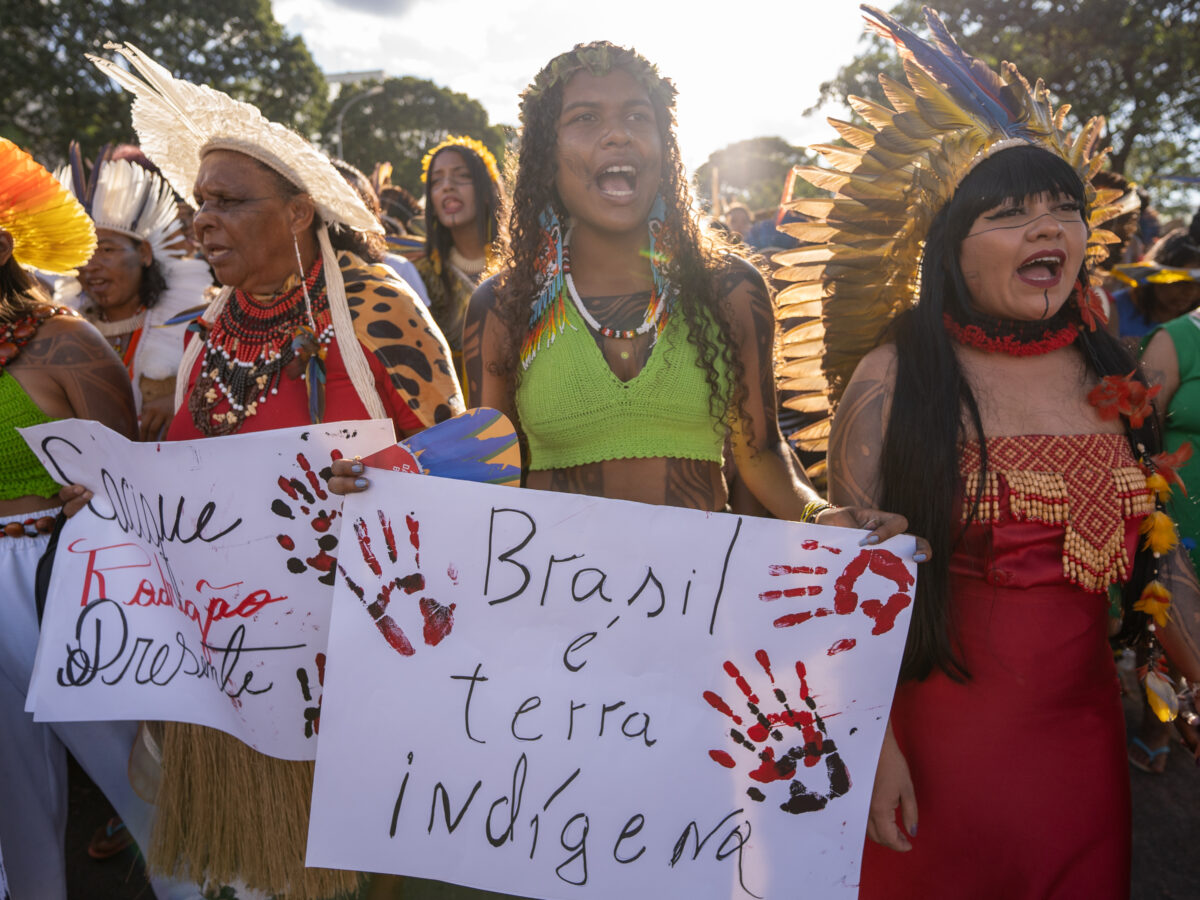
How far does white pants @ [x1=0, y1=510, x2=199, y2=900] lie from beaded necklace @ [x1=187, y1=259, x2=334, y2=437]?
31.6 inches

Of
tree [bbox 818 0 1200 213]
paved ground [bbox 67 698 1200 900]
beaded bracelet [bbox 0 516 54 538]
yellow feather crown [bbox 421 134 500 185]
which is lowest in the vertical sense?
paved ground [bbox 67 698 1200 900]

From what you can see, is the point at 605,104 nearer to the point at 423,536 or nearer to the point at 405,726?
the point at 423,536

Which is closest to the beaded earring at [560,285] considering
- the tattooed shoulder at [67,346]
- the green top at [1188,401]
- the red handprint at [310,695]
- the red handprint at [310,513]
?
the red handprint at [310,513]

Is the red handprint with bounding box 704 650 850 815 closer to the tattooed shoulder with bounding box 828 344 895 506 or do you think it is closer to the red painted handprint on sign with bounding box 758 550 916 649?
the red painted handprint on sign with bounding box 758 550 916 649

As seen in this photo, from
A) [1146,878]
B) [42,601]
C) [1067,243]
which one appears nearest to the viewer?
[1067,243]

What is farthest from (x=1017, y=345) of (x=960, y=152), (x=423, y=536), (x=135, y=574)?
(x=135, y=574)

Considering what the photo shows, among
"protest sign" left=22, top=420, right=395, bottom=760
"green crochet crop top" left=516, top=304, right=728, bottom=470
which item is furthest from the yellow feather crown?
"protest sign" left=22, top=420, right=395, bottom=760

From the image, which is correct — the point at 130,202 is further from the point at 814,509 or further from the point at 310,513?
the point at 814,509

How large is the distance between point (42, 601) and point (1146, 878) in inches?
157

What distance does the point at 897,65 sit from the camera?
63.2ft

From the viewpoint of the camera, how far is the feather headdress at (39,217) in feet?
8.80

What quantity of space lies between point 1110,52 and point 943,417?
61.9ft

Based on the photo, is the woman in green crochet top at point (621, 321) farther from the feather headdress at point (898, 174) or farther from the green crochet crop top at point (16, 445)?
the green crochet crop top at point (16, 445)

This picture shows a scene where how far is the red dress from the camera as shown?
177cm
